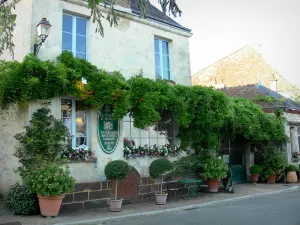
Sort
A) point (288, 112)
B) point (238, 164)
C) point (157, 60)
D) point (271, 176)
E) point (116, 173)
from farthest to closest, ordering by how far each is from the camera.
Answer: point (288, 112)
point (238, 164)
point (271, 176)
point (157, 60)
point (116, 173)

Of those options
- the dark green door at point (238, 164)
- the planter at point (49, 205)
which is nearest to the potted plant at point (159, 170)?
the planter at point (49, 205)

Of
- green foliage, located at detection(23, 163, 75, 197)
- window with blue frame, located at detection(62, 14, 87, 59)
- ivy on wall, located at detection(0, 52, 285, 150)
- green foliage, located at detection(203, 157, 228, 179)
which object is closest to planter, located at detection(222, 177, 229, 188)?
green foliage, located at detection(203, 157, 228, 179)

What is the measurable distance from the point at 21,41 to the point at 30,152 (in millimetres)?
3628

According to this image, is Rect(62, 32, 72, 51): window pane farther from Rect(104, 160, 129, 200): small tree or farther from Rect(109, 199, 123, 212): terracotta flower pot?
Rect(109, 199, 123, 212): terracotta flower pot

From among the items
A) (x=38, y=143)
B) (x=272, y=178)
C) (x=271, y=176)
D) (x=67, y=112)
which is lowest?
(x=272, y=178)

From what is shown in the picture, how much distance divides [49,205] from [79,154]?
1824 millimetres

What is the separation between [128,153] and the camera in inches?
426

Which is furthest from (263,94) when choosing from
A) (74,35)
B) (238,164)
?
(74,35)

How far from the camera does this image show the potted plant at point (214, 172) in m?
12.4

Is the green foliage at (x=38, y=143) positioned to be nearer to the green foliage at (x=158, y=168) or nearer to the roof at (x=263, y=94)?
the green foliage at (x=158, y=168)

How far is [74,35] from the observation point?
11.0 m

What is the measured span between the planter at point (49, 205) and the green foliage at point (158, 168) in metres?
3.28

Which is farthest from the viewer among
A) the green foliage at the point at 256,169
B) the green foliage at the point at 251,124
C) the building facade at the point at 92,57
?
the green foliage at the point at 256,169

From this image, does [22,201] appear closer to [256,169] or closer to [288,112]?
[256,169]
